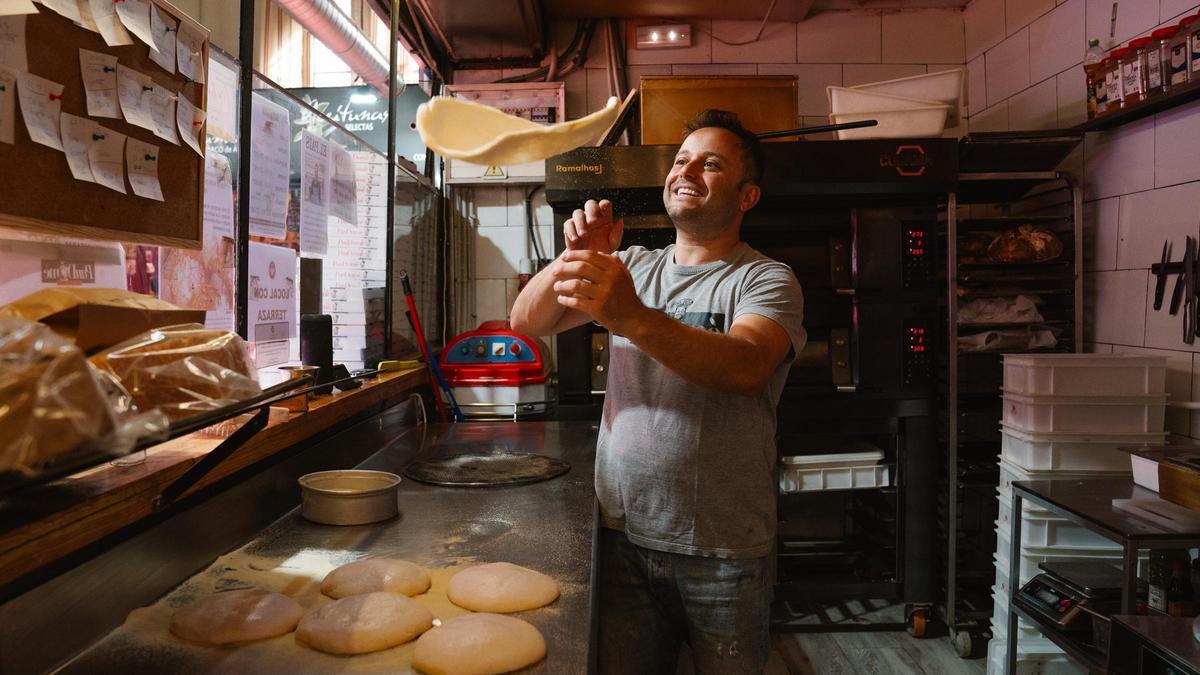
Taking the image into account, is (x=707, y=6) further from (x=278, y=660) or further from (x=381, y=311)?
(x=278, y=660)

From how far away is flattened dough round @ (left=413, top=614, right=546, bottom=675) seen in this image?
849mm

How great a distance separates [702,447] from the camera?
4.94 feet

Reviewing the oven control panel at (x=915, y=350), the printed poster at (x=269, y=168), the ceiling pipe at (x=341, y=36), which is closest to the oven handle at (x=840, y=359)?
the oven control panel at (x=915, y=350)

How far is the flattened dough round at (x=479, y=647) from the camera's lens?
2.79 feet

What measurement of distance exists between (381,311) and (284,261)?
816mm

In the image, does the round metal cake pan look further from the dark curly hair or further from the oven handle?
the oven handle

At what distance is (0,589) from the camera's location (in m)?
0.80

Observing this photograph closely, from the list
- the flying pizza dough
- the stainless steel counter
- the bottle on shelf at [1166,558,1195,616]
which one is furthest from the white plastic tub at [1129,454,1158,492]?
the flying pizza dough

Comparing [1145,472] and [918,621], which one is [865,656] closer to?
[918,621]

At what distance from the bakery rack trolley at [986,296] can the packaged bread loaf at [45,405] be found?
288 centimetres

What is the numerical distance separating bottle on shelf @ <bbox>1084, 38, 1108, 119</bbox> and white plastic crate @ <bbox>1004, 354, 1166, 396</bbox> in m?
0.91

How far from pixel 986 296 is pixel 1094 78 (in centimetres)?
86

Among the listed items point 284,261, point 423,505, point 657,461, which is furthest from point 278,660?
point 284,261

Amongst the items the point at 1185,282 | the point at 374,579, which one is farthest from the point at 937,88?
the point at 374,579
